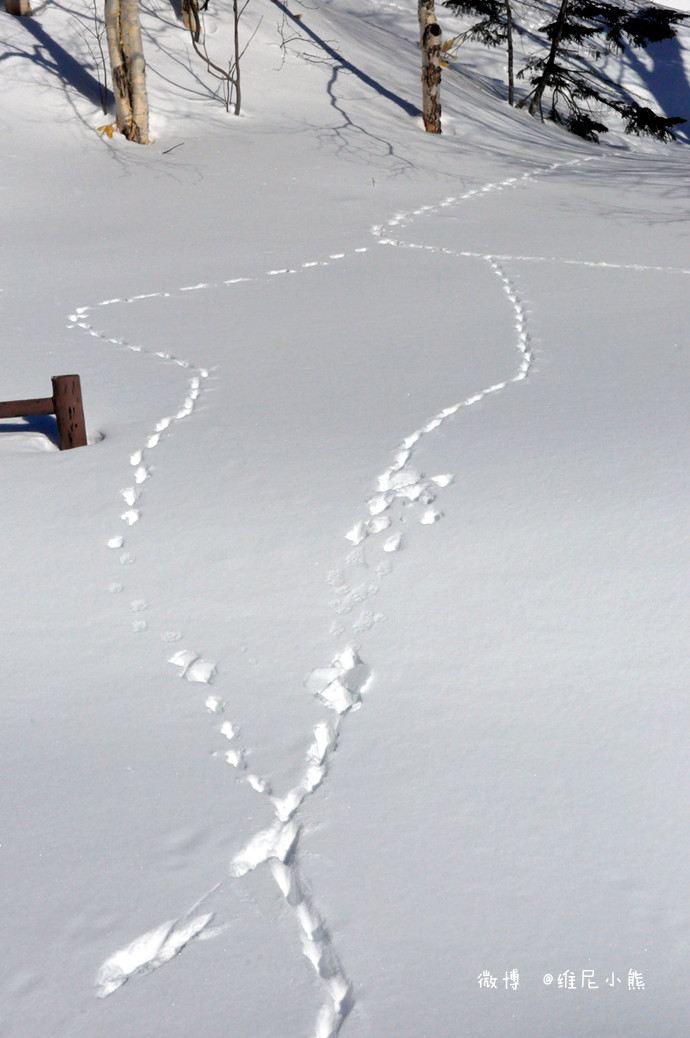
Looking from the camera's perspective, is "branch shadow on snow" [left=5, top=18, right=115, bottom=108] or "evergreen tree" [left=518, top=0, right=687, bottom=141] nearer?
"branch shadow on snow" [left=5, top=18, right=115, bottom=108]

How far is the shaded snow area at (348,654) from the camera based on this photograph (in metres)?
2.27

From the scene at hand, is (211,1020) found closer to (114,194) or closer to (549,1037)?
(549,1037)

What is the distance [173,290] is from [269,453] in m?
3.02

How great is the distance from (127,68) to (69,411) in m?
8.08

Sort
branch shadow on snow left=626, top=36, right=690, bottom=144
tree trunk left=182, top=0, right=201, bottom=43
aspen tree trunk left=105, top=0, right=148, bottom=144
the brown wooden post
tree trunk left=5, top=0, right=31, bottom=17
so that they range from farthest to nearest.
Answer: branch shadow on snow left=626, top=36, right=690, bottom=144 < tree trunk left=182, top=0, right=201, bottom=43 < tree trunk left=5, top=0, right=31, bottom=17 < aspen tree trunk left=105, top=0, right=148, bottom=144 < the brown wooden post

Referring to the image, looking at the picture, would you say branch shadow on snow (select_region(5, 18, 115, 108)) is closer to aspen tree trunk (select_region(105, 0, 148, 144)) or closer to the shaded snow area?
aspen tree trunk (select_region(105, 0, 148, 144))

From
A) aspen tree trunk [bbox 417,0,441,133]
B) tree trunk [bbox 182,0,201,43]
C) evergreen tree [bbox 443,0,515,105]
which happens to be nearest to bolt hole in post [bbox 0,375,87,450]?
aspen tree trunk [bbox 417,0,441,133]

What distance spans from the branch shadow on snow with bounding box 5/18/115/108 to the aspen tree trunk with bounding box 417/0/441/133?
395cm

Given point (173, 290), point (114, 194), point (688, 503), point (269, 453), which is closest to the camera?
point (688, 503)

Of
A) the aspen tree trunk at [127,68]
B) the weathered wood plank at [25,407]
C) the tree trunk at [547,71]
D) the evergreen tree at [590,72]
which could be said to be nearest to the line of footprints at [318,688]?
the weathered wood plank at [25,407]

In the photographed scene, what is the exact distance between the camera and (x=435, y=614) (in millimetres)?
3426

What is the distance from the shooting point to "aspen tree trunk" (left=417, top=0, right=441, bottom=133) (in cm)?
1288

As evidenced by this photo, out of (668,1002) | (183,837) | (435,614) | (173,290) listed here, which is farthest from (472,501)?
(173,290)

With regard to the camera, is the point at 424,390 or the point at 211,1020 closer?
the point at 211,1020
